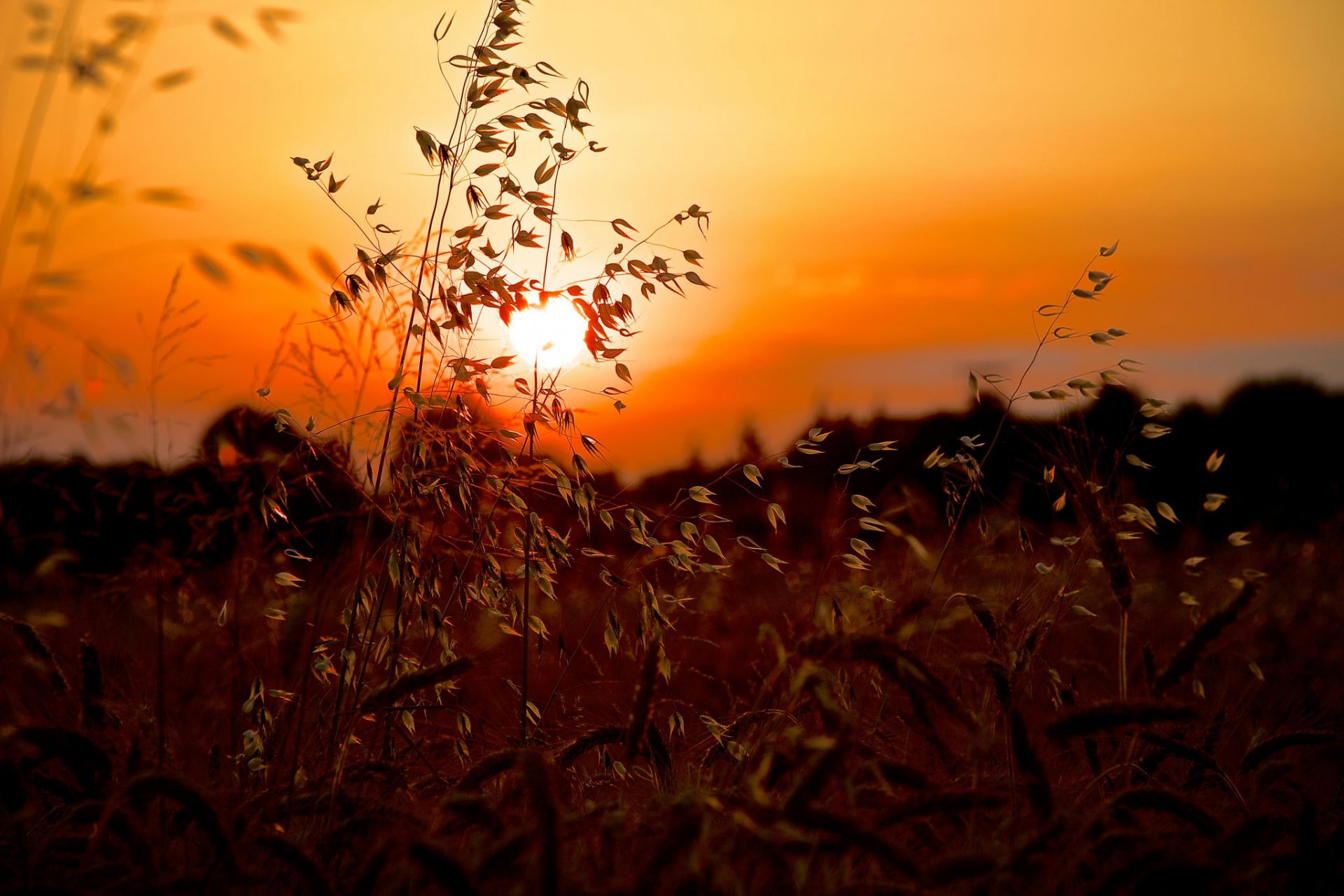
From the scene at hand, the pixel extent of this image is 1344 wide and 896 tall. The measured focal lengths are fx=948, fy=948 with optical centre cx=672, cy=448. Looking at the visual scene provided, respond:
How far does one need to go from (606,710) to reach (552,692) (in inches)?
19.5

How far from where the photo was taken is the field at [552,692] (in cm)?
150

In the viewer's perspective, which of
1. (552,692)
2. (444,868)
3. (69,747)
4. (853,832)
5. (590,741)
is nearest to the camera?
(444,868)

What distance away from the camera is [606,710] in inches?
127

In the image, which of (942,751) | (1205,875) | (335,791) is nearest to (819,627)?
(942,751)

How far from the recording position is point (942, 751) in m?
2.10

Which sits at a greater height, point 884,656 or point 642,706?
point 884,656

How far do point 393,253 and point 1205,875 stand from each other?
2248 millimetres

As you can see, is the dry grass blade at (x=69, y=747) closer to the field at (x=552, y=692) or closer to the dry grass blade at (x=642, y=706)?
the field at (x=552, y=692)

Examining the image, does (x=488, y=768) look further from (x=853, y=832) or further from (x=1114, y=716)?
(x=1114, y=716)

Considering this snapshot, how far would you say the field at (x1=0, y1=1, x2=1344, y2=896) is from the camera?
1504 millimetres

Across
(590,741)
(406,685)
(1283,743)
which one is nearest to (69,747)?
(406,685)

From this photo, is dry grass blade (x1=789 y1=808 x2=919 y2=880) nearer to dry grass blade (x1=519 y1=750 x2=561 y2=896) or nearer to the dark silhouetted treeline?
dry grass blade (x1=519 y1=750 x2=561 y2=896)

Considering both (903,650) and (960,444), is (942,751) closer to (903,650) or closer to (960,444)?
(903,650)

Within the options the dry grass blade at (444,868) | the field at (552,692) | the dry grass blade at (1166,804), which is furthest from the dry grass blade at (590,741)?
the dry grass blade at (1166,804)
